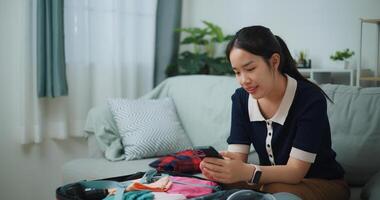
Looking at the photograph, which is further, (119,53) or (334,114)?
(119,53)

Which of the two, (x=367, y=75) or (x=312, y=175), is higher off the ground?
(x=367, y=75)

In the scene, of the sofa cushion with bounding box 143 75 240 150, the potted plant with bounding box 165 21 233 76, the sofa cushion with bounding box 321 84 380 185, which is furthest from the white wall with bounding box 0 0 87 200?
the sofa cushion with bounding box 321 84 380 185

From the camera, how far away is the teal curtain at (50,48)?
2.60 meters

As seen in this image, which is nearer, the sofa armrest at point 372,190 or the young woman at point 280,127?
the young woman at point 280,127

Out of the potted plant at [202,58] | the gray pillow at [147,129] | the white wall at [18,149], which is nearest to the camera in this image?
the gray pillow at [147,129]

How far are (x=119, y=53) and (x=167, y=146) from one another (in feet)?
2.97

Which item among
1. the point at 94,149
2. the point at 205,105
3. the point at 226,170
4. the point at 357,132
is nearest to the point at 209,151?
the point at 226,170

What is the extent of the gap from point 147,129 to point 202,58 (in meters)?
0.98

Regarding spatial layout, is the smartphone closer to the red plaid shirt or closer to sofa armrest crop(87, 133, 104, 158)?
the red plaid shirt

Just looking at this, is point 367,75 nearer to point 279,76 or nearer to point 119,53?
point 279,76

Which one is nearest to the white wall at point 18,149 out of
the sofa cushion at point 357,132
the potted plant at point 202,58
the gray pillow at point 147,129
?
the gray pillow at point 147,129

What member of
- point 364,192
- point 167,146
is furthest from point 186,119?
point 364,192

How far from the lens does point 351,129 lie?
1.86 metres

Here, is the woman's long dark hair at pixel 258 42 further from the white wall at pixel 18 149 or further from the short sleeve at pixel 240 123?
the white wall at pixel 18 149
